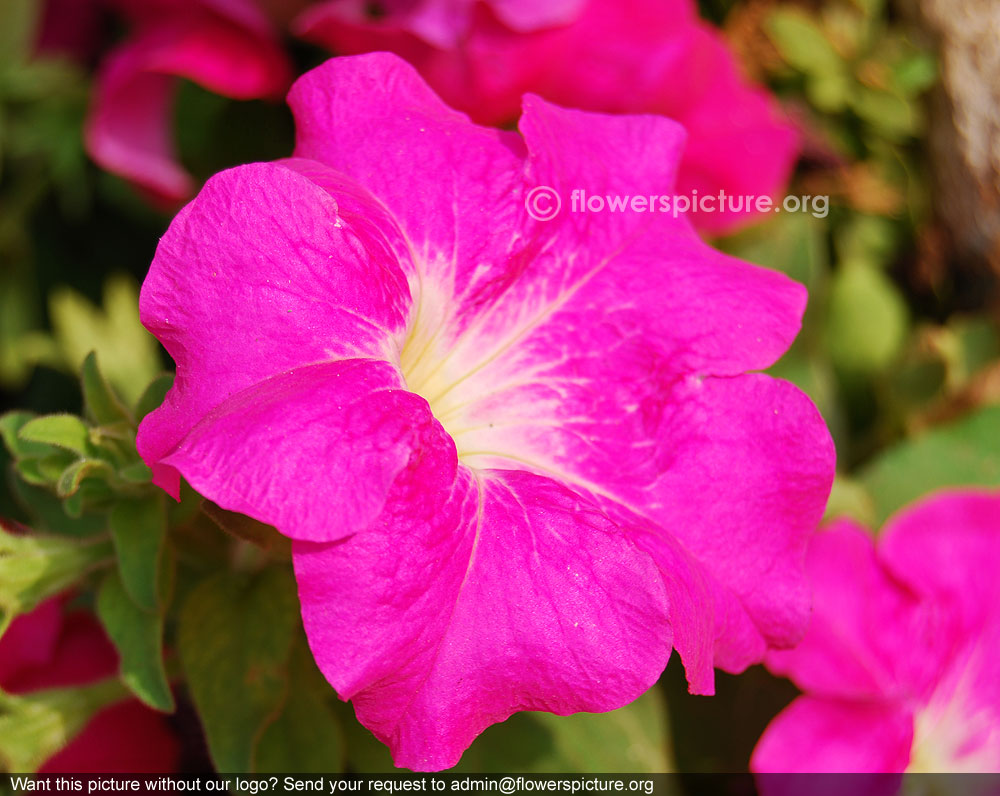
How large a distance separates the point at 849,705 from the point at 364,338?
712 mm

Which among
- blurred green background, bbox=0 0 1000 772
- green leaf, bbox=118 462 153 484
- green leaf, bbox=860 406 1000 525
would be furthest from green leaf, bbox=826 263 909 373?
green leaf, bbox=118 462 153 484

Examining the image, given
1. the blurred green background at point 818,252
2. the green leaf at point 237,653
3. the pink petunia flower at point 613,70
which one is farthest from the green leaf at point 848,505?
the green leaf at point 237,653

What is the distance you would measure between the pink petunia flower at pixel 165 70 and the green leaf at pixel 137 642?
0.63m

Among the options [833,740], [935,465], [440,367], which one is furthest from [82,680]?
[935,465]

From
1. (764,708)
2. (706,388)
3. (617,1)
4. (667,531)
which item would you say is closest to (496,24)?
(617,1)

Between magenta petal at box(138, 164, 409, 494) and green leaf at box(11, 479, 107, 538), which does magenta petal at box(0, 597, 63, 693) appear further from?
magenta petal at box(138, 164, 409, 494)

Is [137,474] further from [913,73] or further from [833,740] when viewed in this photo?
[913,73]

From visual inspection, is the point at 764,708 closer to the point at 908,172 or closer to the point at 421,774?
the point at 421,774

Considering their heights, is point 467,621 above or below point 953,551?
above

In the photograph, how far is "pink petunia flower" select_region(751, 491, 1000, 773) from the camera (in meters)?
1.06

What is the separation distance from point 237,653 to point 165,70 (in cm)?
72

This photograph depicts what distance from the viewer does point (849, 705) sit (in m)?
1.05

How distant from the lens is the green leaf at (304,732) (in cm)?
89

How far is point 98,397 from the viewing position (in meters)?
0.84
